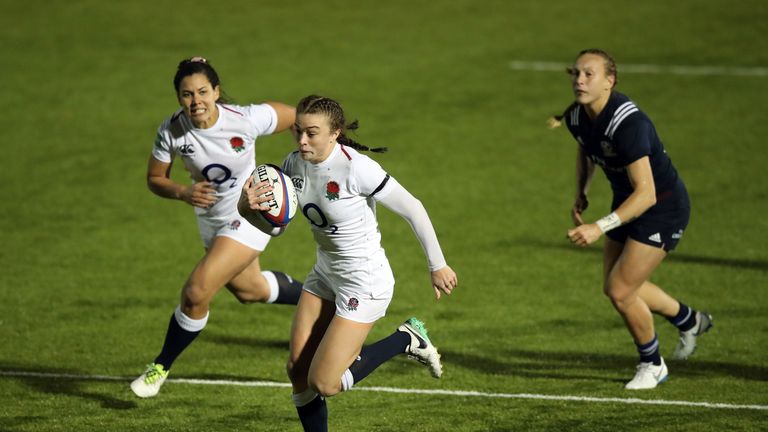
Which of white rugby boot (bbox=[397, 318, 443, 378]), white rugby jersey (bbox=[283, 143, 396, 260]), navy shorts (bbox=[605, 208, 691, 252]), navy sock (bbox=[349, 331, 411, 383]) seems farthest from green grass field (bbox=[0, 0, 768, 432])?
white rugby jersey (bbox=[283, 143, 396, 260])

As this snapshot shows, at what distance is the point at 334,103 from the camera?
18.3ft

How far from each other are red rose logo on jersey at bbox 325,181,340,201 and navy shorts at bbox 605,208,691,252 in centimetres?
235

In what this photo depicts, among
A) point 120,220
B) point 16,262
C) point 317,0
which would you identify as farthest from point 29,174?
point 317,0

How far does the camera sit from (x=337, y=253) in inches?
227

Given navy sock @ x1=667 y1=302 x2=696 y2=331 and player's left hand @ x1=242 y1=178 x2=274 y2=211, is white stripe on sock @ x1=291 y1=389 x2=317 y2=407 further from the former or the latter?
navy sock @ x1=667 y1=302 x2=696 y2=331

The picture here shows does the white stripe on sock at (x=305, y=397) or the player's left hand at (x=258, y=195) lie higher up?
the player's left hand at (x=258, y=195)

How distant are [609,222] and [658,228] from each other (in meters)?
0.66

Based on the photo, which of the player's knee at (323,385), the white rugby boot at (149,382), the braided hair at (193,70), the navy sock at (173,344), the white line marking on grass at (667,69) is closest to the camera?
the player's knee at (323,385)

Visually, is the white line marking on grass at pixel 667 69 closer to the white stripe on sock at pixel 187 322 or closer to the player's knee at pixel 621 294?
the player's knee at pixel 621 294

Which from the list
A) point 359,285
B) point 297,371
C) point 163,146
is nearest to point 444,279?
point 359,285

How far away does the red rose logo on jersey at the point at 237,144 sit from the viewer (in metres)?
7.09

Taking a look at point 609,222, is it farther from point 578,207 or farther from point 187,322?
point 187,322

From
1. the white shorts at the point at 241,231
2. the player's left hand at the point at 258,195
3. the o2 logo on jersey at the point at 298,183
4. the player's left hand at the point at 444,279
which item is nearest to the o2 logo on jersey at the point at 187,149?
the white shorts at the point at 241,231

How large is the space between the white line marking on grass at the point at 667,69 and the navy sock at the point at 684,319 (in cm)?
885
